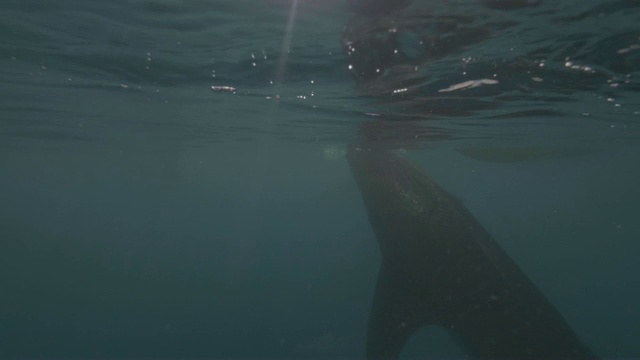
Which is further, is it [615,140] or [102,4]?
[615,140]

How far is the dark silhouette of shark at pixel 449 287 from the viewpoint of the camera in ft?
36.8

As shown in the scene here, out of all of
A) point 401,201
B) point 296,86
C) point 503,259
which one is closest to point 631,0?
point 503,259

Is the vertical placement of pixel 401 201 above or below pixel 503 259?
above

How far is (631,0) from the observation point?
7875mm

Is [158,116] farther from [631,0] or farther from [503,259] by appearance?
[631,0]

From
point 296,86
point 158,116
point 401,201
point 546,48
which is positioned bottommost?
point 401,201

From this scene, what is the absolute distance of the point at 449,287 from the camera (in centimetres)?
1228

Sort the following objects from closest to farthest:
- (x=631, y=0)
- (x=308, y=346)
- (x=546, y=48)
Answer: (x=631, y=0)
(x=546, y=48)
(x=308, y=346)

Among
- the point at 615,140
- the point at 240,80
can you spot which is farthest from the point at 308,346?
the point at 615,140

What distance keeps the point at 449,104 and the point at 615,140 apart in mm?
15765

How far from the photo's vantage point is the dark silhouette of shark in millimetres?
11227

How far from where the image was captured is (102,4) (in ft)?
27.9

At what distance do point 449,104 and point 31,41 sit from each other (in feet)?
33.3

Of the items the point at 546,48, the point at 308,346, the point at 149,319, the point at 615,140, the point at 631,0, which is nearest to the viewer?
the point at 631,0
